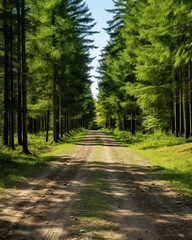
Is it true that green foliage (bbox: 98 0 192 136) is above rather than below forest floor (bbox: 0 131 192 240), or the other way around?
above

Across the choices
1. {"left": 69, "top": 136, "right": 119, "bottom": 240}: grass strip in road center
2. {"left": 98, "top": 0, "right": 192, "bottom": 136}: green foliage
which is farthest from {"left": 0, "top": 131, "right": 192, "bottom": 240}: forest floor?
{"left": 98, "top": 0, "right": 192, "bottom": 136}: green foliage

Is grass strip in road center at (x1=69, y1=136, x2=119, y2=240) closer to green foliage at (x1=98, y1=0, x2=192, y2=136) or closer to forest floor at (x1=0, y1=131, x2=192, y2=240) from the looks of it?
forest floor at (x1=0, y1=131, x2=192, y2=240)

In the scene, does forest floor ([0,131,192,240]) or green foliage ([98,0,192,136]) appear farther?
green foliage ([98,0,192,136])

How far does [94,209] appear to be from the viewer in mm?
5117

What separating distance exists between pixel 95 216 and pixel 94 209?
1.41 feet

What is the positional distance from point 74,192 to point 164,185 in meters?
3.22

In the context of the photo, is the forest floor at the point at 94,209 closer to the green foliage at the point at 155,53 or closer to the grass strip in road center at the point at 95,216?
the grass strip in road center at the point at 95,216

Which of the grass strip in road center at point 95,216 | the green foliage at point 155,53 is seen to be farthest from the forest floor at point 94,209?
the green foliage at point 155,53

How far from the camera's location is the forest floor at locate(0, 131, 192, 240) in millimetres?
3969

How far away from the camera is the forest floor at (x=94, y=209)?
3.97 meters

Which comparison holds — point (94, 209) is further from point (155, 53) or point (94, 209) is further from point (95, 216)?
point (155, 53)

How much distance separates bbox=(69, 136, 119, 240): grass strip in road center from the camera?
3.90 meters

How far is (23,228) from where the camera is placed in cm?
416

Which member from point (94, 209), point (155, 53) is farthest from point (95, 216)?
point (155, 53)
